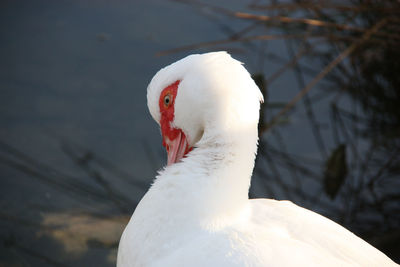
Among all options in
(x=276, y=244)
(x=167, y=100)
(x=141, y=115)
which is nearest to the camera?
(x=276, y=244)

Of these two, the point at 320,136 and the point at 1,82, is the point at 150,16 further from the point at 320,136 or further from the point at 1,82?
the point at 320,136

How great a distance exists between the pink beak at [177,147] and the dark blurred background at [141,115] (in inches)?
42.2

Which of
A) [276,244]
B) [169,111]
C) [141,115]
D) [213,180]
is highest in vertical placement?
[169,111]

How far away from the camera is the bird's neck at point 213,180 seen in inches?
74.4

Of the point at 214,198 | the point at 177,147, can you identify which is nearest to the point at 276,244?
the point at 214,198

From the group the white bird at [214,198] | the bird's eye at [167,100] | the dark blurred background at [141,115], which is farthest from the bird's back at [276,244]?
the dark blurred background at [141,115]

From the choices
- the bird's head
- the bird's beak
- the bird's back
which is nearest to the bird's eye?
the bird's head

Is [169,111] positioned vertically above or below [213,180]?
above

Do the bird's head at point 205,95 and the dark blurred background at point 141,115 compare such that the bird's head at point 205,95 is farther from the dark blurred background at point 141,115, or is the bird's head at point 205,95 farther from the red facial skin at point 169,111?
the dark blurred background at point 141,115

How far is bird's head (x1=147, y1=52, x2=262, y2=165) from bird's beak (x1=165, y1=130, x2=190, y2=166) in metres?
0.04

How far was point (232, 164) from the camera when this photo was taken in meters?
1.91

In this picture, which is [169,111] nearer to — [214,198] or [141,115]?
[214,198]

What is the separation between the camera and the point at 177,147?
6.86 ft

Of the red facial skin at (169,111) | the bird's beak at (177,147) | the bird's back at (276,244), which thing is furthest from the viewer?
the bird's beak at (177,147)
